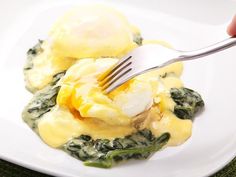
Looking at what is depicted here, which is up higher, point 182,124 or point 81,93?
point 81,93

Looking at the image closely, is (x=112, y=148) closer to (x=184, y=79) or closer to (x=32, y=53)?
(x=184, y=79)

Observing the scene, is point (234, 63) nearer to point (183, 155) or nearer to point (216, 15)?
point (216, 15)

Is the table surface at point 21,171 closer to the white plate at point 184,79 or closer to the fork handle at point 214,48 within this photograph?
the white plate at point 184,79

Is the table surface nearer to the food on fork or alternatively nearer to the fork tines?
the food on fork

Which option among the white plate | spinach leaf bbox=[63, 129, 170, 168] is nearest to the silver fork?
spinach leaf bbox=[63, 129, 170, 168]

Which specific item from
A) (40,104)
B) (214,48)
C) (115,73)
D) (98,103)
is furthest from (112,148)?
(214,48)

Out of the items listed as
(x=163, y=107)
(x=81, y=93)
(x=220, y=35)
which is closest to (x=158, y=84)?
(x=163, y=107)

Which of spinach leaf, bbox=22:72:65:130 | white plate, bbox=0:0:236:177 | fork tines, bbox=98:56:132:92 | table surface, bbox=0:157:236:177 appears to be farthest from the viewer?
spinach leaf, bbox=22:72:65:130
